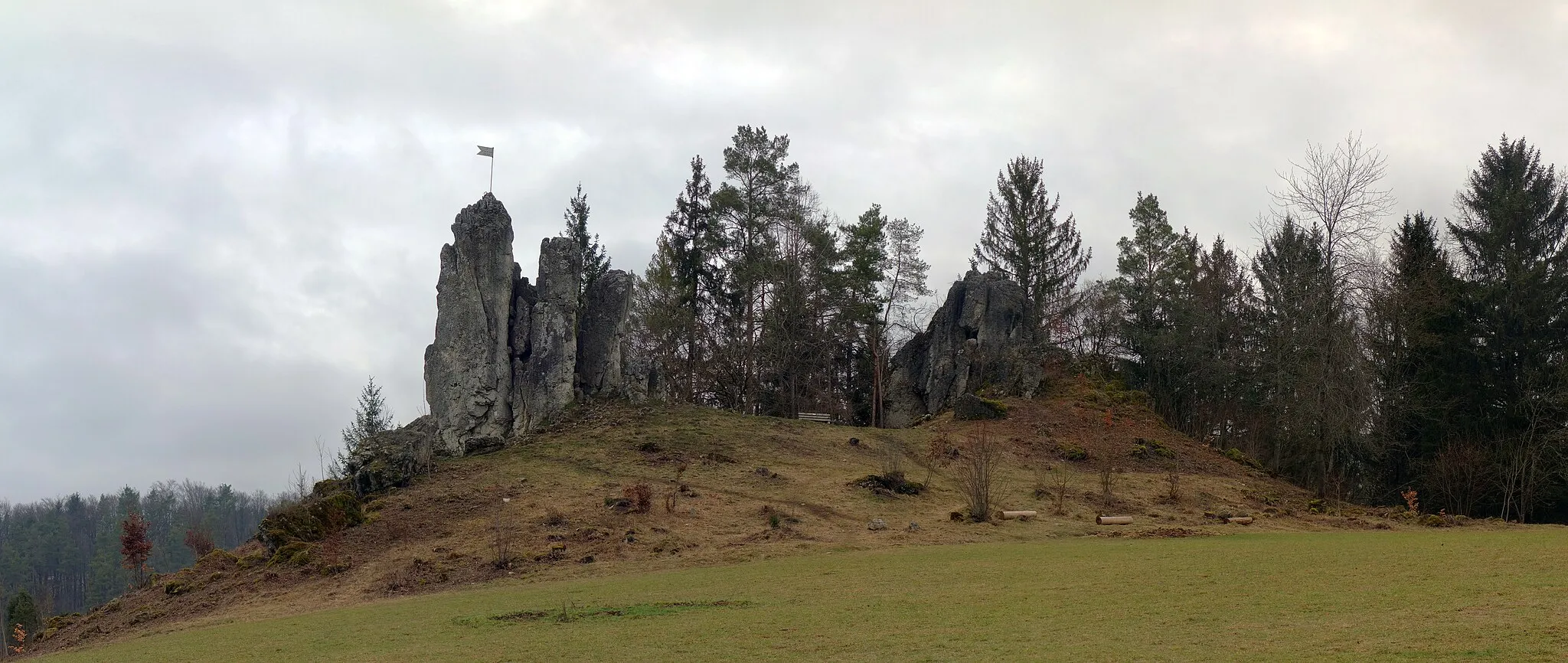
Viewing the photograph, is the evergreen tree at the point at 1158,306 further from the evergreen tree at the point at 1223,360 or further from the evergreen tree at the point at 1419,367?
the evergreen tree at the point at 1419,367

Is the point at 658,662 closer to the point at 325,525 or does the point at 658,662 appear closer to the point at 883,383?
the point at 325,525

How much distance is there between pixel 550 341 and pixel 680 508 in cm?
1147

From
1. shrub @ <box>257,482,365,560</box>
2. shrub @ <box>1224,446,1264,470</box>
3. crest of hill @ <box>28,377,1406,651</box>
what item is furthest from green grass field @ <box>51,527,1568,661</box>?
shrub @ <box>1224,446,1264,470</box>

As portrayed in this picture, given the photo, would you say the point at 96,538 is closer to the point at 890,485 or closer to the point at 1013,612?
the point at 890,485

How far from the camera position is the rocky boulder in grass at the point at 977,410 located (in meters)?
43.7

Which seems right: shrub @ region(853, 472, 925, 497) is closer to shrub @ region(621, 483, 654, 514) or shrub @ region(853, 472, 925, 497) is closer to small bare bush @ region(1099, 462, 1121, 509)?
small bare bush @ region(1099, 462, 1121, 509)

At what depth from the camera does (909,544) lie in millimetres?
24172

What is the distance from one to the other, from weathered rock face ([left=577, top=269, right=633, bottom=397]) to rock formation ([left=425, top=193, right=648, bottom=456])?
3 centimetres

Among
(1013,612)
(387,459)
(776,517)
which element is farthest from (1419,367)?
(387,459)

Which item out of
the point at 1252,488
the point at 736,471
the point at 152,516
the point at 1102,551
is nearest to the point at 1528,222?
the point at 1252,488

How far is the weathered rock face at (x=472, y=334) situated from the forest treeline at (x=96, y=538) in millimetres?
46521

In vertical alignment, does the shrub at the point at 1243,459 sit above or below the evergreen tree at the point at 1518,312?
below

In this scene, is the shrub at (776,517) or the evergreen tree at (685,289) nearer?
the shrub at (776,517)

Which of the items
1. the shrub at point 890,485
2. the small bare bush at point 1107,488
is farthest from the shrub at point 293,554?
the small bare bush at point 1107,488
